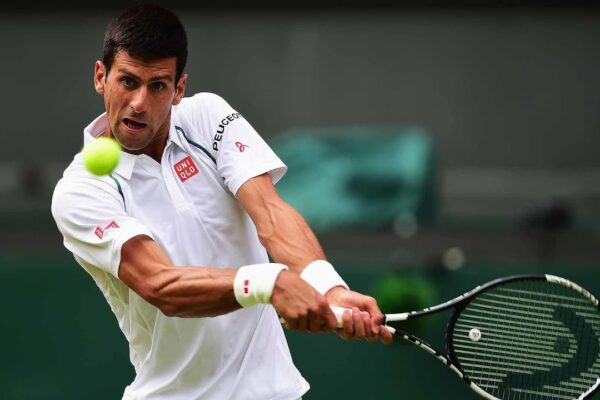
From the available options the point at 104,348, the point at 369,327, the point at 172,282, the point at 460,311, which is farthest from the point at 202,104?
the point at 104,348

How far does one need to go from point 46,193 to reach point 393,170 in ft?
14.2

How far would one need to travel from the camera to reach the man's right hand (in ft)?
12.5

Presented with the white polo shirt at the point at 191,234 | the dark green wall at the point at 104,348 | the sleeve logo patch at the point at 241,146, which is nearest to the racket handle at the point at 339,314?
the white polo shirt at the point at 191,234

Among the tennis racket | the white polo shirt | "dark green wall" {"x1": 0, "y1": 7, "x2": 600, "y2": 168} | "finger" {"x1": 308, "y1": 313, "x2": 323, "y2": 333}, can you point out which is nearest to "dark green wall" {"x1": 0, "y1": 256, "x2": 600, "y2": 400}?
the tennis racket

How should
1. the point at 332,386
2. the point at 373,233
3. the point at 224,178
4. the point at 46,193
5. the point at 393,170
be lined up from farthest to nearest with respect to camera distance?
1. the point at 46,193
2. the point at 393,170
3. the point at 373,233
4. the point at 332,386
5. the point at 224,178

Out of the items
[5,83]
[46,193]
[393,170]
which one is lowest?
[46,193]

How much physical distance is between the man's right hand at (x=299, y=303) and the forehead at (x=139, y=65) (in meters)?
0.83

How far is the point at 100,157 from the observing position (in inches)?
157

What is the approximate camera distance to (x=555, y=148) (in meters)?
12.2

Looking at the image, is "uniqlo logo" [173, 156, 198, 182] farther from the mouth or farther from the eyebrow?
the eyebrow

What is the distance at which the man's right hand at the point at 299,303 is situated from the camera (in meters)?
3.81

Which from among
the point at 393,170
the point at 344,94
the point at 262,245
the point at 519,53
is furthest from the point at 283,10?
the point at 262,245

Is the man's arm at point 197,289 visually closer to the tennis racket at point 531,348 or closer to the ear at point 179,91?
the ear at point 179,91

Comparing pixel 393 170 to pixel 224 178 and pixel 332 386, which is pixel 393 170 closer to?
pixel 332 386
